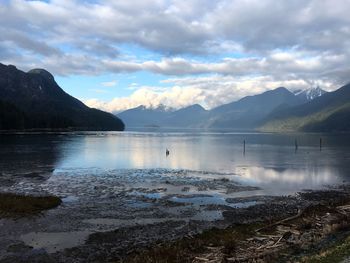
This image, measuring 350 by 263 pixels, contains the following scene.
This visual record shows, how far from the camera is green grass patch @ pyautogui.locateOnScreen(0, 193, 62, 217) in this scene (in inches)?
1523

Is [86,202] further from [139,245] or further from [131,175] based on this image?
[131,175]

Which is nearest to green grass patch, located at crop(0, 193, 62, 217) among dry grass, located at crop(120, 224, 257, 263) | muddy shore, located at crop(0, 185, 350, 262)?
muddy shore, located at crop(0, 185, 350, 262)

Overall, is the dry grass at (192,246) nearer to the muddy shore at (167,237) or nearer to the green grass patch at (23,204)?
the muddy shore at (167,237)

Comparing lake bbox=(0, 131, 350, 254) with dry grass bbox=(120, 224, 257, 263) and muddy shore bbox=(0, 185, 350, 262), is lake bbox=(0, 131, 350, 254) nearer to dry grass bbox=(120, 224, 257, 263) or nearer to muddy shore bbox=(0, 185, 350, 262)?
muddy shore bbox=(0, 185, 350, 262)

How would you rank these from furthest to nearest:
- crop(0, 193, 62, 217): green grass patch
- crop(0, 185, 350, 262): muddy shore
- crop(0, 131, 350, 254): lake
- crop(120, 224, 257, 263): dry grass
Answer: crop(0, 193, 62, 217): green grass patch < crop(0, 131, 350, 254): lake < crop(0, 185, 350, 262): muddy shore < crop(120, 224, 257, 263): dry grass

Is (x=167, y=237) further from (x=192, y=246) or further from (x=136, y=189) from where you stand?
(x=136, y=189)

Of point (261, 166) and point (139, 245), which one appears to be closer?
point (139, 245)

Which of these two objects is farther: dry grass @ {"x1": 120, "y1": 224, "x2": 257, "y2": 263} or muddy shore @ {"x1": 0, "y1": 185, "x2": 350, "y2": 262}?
muddy shore @ {"x1": 0, "y1": 185, "x2": 350, "y2": 262}

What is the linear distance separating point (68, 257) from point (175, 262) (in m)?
7.77

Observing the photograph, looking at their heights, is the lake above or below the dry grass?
below

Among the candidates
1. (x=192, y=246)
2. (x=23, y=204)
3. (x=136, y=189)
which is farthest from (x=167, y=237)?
(x=136, y=189)

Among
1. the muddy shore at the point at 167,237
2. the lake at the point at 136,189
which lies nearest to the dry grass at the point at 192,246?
the muddy shore at the point at 167,237

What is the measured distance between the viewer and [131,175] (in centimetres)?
7231

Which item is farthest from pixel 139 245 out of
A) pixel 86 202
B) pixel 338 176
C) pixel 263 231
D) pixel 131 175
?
pixel 338 176
